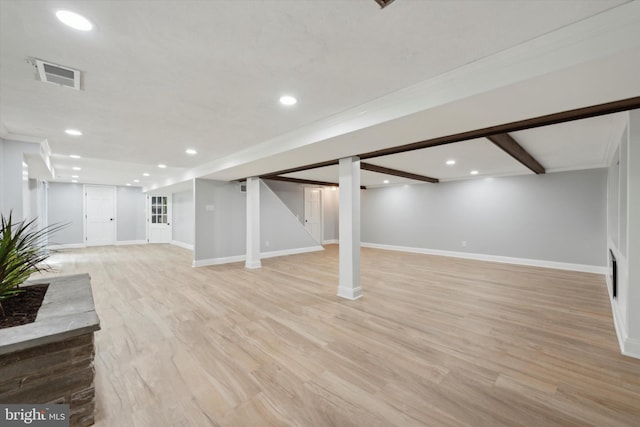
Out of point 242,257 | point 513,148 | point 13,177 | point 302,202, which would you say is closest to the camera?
point 13,177

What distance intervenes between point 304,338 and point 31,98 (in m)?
3.52

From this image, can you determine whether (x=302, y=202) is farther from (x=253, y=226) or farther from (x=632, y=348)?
(x=632, y=348)

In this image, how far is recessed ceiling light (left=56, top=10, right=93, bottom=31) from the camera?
4.61ft

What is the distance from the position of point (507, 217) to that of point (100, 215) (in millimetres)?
13499

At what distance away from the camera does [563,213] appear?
573 centimetres

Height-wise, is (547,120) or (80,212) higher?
(547,120)

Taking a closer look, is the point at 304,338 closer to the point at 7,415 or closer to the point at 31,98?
the point at 7,415

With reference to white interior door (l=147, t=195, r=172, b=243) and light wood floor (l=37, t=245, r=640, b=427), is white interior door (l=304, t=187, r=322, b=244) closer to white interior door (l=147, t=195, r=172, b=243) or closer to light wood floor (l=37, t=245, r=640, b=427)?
light wood floor (l=37, t=245, r=640, b=427)

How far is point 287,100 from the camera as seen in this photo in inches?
98.6

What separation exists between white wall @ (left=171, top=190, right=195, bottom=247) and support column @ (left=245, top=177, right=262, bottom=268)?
3.78 metres

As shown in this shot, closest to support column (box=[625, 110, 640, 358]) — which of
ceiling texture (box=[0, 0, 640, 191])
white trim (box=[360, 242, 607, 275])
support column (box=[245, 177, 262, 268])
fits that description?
ceiling texture (box=[0, 0, 640, 191])

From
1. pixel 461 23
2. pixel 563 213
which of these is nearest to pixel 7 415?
pixel 461 23

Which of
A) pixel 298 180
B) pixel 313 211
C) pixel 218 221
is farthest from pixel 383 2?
pixel 313 211

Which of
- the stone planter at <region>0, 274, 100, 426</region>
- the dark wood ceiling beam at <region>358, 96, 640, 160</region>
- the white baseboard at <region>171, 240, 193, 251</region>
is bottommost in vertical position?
the white baseboard at <region>171, 240, 193, 251</region>
